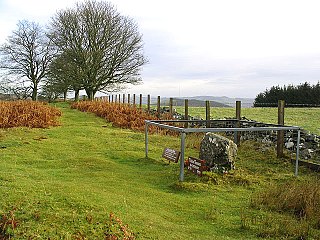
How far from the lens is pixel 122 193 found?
6613 millimetres

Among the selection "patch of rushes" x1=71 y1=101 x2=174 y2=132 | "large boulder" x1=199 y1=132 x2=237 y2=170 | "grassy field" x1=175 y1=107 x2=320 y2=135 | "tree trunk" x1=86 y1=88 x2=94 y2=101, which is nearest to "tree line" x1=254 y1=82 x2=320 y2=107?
"grassy field" x1=175 y1=107 x2=320 y2=135

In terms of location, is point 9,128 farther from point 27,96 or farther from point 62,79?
point 27,96

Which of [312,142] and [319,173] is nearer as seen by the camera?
[319,173]

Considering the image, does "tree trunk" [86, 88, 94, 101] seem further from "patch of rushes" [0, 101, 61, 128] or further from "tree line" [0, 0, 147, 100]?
"patch of rushes" [0, 101, 61, 128]

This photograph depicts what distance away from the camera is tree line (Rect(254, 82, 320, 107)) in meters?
39.4

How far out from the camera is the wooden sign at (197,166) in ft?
26.1

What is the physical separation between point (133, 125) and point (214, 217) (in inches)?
497

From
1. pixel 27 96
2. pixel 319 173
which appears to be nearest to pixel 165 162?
pixel 319 173

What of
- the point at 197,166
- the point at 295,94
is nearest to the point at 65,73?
the point at 295,94

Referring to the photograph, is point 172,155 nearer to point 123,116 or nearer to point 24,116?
point 24,116

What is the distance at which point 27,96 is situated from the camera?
3903 centimetres

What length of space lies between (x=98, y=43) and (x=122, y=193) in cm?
2973

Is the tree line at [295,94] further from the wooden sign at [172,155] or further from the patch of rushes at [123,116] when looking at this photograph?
the wooden sign at [172,155]

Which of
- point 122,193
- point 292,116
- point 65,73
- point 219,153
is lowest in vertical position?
point 122,193
